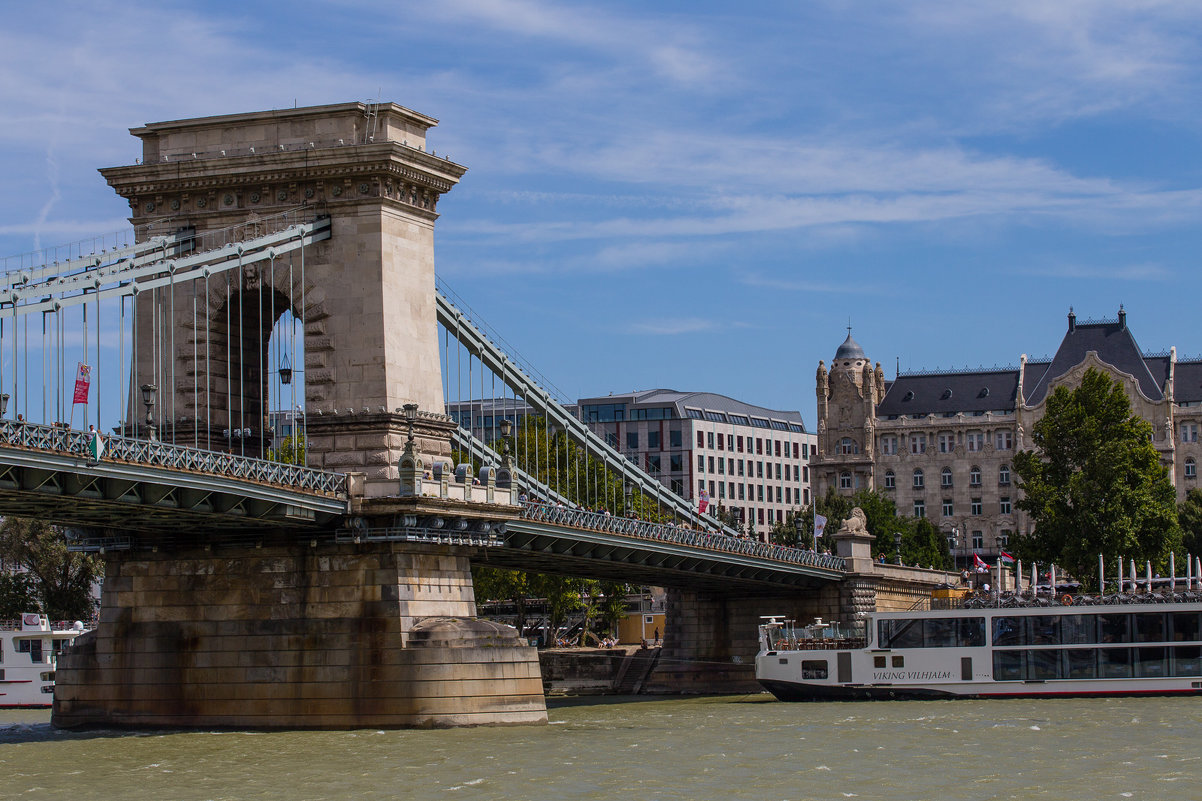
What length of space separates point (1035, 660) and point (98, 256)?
33676 mm

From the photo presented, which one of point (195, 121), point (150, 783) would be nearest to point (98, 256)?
point (195, 121)

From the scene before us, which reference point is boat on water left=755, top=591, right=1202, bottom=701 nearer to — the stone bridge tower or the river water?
the river water

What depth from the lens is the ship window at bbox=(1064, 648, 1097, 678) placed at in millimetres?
62094

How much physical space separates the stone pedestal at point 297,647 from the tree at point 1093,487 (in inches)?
1668

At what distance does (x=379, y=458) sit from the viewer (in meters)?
49.9

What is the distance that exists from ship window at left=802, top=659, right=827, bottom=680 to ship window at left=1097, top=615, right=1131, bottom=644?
9636mm

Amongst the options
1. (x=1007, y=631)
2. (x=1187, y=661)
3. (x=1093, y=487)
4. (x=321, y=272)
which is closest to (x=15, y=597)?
(x=321, y=272)

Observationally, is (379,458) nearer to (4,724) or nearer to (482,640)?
(482,640)

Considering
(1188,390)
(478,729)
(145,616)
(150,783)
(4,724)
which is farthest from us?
(1188,390)

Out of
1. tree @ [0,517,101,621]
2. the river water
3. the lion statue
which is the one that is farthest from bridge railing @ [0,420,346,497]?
tree @ [0,517,101,621]

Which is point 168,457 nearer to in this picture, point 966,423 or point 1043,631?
point 1043,631

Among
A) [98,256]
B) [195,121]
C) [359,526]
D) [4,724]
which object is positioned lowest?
[4,724]

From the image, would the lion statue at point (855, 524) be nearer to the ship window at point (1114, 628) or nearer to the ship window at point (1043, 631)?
the ship window at point (1043, 631)

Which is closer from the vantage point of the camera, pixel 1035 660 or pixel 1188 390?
pixel 1035 660
